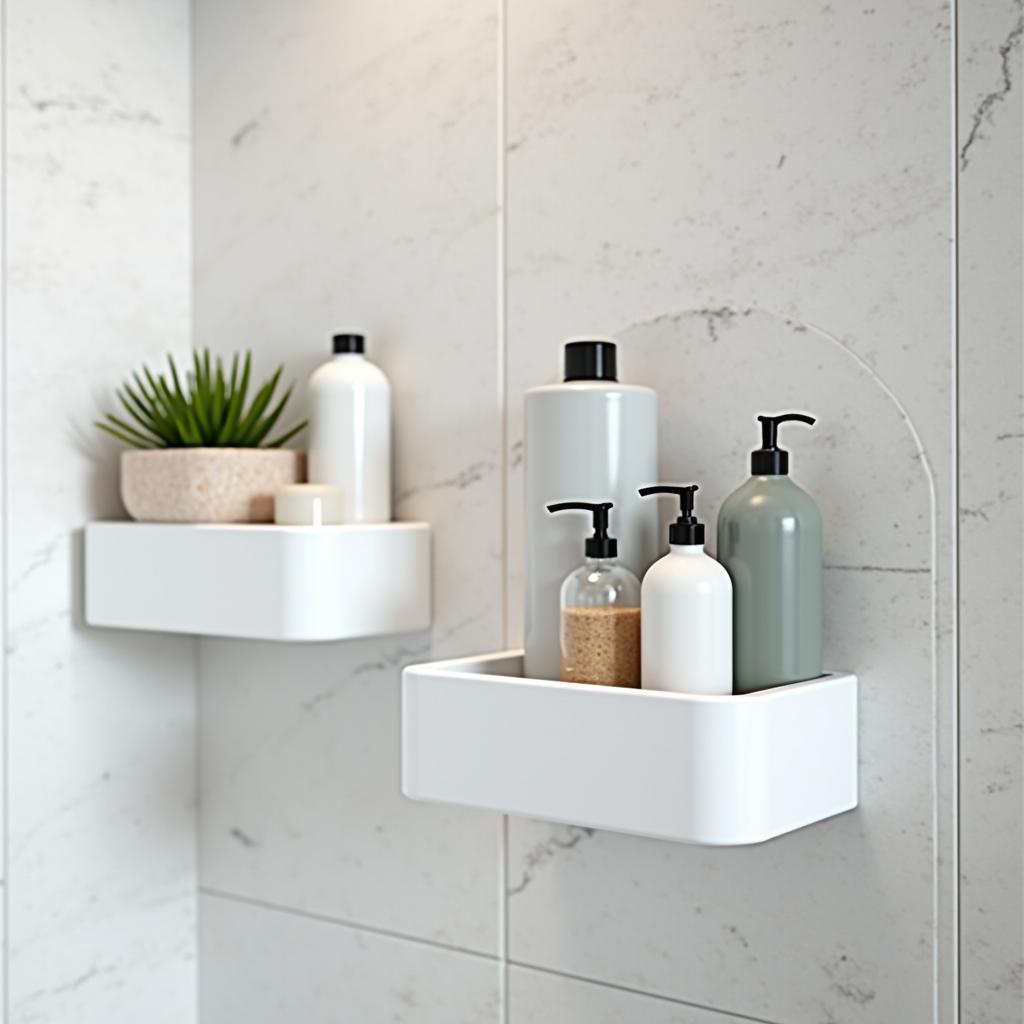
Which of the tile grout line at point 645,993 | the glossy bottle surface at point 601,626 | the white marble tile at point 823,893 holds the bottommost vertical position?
the tile grout line at point 645,993

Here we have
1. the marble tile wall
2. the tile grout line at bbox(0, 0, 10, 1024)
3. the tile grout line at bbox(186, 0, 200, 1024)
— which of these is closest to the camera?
the marble tile wall

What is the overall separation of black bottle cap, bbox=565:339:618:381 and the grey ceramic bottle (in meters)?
0.16

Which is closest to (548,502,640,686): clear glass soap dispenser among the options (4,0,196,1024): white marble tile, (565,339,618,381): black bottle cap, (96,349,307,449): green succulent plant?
(565,339,618,381): black bottle cap

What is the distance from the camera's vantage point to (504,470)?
4.25ft

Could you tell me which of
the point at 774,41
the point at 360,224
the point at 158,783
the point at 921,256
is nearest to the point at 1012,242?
the point at 921,256

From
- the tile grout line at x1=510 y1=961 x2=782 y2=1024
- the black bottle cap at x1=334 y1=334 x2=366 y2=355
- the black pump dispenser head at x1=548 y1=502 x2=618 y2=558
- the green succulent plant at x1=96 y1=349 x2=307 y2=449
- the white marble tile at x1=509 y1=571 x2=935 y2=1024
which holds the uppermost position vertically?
the black bottle cap at x1=334 y1=334 x2=366 y2=355

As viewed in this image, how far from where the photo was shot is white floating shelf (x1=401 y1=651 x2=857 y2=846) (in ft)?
3.05

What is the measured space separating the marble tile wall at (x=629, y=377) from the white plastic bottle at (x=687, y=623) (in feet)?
0.48

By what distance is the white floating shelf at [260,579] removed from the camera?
4.06 feet

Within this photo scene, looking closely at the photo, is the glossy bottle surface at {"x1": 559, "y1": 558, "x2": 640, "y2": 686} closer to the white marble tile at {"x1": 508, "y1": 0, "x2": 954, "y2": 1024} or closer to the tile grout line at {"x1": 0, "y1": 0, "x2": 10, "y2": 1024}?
the white marble tile at {"x1": 508, "y1": 0, "x2": 954, "y2": 1024}

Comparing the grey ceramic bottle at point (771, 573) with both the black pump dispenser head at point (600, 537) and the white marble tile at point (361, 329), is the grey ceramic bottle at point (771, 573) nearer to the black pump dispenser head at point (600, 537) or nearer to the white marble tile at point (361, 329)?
the black pump dispenser head at point (600, 537)

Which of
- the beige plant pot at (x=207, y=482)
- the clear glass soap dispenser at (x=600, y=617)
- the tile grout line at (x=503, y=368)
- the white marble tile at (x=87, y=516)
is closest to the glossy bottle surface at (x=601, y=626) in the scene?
the clear glass soap dispenser at (x=600, y=617)

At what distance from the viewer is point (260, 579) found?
125 cm

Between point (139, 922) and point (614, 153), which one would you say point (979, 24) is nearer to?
point (614, 153)
